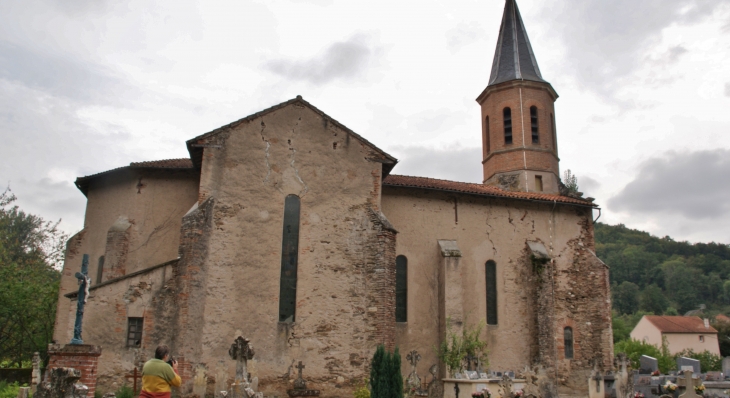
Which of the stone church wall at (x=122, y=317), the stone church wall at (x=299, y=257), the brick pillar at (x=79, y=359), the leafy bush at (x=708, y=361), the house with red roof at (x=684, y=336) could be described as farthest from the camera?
the house with red roof at (x=684, y=336)

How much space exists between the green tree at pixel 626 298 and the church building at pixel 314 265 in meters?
71.1

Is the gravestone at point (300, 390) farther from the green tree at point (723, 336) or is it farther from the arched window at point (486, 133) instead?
the green tree at point (723, 336)

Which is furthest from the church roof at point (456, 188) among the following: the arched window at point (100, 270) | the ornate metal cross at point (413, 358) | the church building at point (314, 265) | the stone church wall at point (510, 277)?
the arched window at point (100, 270)

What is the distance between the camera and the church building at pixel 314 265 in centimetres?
1703

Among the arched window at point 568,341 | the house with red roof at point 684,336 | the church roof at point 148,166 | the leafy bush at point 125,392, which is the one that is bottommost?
the leafy bush at point 125,392

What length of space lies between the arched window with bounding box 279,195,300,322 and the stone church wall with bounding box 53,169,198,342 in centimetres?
378

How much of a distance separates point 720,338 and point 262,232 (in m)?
54.2

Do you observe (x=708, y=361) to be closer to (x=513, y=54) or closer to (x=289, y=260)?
(x=513, y=54)

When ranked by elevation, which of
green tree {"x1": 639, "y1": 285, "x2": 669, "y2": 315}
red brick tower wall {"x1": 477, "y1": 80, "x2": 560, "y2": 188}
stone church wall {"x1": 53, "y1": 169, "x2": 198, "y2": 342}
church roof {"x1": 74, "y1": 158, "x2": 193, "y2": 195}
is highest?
red brick tower wall {"x1": 477, "y1": 80, "x2": 560, "y2": 188}

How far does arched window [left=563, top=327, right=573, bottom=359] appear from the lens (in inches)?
896

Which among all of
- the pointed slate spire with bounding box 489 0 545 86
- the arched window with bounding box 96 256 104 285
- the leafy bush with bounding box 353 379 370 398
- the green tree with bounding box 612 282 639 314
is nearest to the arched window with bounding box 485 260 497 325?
the leafy bush with bounding box 353 379 370 398

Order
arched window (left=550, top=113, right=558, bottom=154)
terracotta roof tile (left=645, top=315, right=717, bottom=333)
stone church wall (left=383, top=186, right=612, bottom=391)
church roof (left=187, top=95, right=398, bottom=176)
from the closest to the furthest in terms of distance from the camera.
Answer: church roof (left=187, top=95, right=398, bottom=176), stone church wall (left=383, top=186, right=612, bottom=391), arched window (left=550, top=113, right=558, bottom=154), terracotta roof tile (left=645, top=315, right=717, bottom=333)

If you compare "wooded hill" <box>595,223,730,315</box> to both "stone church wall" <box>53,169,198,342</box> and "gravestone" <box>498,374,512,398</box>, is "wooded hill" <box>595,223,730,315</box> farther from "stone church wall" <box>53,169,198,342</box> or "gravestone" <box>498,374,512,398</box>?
"stone church wall" <box>53,169,198,342</box>

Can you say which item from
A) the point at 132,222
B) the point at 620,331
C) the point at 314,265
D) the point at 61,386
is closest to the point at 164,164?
the point at 132,222
